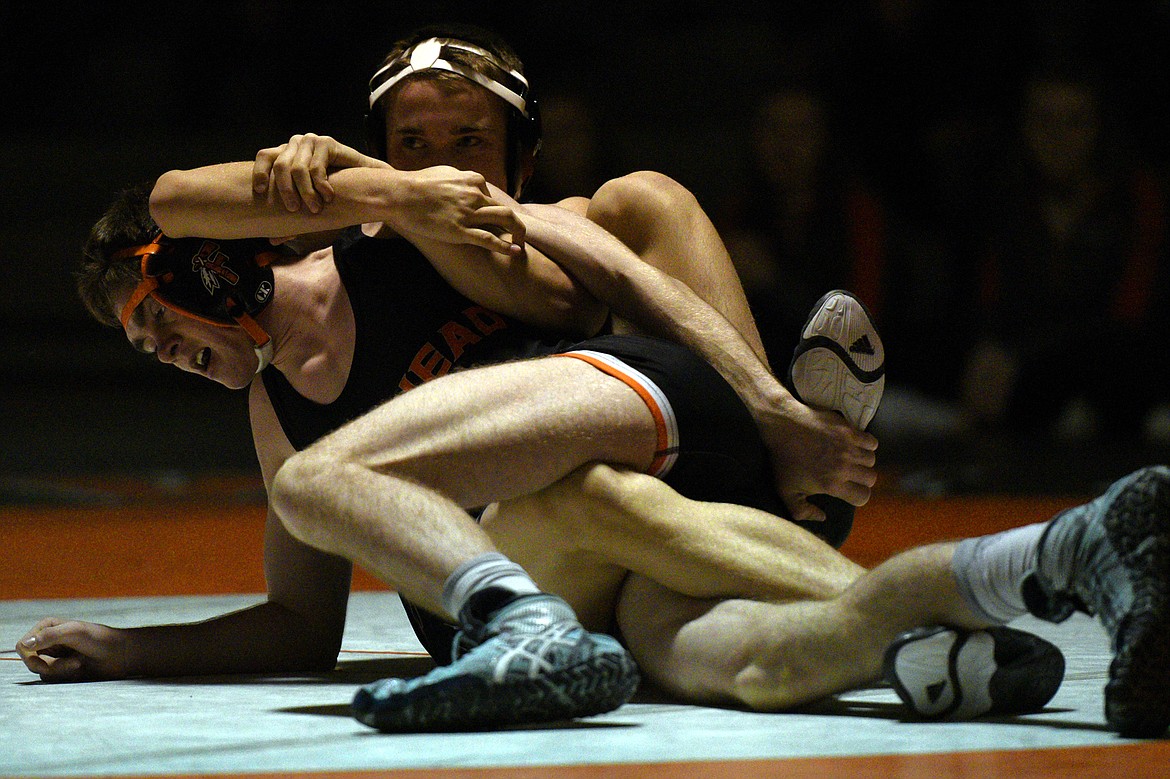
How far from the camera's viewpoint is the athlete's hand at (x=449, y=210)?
8.18 feet

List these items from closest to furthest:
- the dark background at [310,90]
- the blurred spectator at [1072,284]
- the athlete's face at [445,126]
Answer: the athlete's face at [445,126], the blurred spectator at [1072,284], the dark background at [310,90]

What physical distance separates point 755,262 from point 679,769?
4.94m

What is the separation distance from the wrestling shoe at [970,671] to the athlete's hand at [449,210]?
947 millimetres

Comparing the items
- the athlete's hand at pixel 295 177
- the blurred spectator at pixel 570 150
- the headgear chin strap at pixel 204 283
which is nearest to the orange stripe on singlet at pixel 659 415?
the athlete's hand at pixel 295 177

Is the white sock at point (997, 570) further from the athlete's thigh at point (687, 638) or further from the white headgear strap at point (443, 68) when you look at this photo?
the white headgear strap at point (443, 68)

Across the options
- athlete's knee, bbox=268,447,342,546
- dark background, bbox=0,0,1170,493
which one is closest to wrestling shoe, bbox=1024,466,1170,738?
athlete's knee, bbox=268,447,342,546

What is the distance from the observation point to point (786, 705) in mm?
2104

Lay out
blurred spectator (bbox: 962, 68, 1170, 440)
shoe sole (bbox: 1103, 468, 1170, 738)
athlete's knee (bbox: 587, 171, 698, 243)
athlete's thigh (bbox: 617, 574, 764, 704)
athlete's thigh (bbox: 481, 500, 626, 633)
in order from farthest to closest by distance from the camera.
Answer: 1. blurred spectator (bbox: 962, 68, 1170, 440)
2. athlete's knee (bbox: 587, 171, 698, 243)
3. athlete's thigh (bbox: 481, 500, 626, 633)
4. athlete's thigh (bbox: 617, 574, 764, 704)
5. shoe sole (bbox: 1103, 468, 1170, 738)

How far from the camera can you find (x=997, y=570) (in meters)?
1.86

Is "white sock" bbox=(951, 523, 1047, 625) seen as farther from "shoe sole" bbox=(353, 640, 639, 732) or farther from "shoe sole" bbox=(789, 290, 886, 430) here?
"shoe sole" bbox=(789, 290, 886, 430)

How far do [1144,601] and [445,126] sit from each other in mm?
1667

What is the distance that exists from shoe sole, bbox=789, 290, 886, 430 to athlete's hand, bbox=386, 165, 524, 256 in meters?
0.49

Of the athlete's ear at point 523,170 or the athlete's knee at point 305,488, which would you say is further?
the athlete's ear at point 523,170

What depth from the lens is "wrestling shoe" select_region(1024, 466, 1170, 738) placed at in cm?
173
